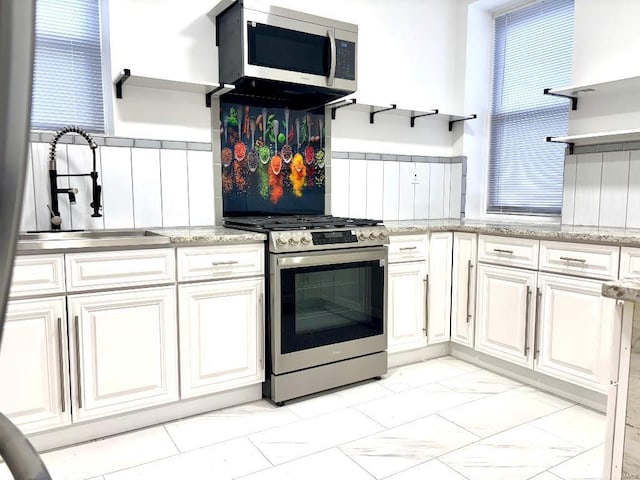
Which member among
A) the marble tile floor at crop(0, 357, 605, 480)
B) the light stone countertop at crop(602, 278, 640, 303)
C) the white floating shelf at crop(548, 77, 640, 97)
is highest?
the white floating shelf at crop(548, 77, 640, 97)

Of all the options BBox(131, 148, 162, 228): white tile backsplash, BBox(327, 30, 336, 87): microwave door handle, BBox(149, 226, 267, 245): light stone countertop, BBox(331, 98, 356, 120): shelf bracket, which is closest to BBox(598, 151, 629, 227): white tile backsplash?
BBox(331, 98, 356, 120): shelf bracket

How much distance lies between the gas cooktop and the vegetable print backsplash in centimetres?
13

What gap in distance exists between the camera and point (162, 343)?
213cm

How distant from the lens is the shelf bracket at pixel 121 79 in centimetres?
226

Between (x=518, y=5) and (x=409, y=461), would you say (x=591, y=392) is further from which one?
(x=518, y=5)

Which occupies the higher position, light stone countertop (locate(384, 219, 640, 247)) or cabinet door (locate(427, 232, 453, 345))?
light stone countertop (locate(384, 219, 640, 247))

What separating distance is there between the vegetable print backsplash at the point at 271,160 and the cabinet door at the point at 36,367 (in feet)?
3.86

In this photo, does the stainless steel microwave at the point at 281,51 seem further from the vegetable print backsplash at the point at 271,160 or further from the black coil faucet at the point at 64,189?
the black coil faucet at the point at 64,189

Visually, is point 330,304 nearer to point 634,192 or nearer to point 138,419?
point 138,419

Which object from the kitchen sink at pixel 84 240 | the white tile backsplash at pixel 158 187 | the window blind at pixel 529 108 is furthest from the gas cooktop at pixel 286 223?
the window blind at pixel 529 108

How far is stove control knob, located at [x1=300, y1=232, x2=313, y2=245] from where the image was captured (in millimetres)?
2350

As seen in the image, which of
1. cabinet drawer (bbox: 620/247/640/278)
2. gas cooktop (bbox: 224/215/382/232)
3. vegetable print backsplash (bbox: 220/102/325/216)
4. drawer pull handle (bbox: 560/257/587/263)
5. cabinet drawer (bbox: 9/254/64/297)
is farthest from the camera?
vegetable print backsplash (bbox: 220/102/325/216)

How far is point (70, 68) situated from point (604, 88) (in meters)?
2.95

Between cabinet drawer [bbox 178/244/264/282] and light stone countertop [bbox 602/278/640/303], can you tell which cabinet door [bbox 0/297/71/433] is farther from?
light stone countertop [bbox 602/278/640/303]
